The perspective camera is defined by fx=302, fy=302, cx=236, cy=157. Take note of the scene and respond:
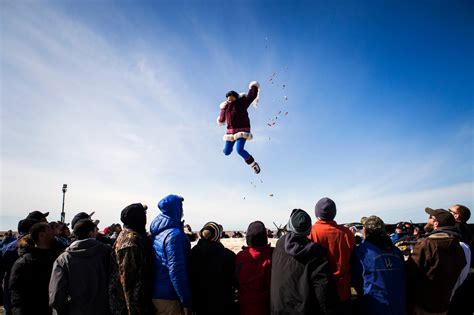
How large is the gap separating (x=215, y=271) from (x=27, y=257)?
2.62 m

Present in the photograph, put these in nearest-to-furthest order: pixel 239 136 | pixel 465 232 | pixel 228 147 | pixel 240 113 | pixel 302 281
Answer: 1. pixel 302 281
2. pixel 465 232
3. pixel 239 136
4. pixel 240 113
5. pixel 228 147

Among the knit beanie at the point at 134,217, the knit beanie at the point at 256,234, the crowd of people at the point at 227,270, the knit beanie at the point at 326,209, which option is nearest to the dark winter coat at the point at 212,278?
the crowd of people at the point at 227,270

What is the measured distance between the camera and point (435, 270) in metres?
4.00

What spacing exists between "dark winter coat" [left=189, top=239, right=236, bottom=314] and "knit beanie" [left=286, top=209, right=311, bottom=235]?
945 millimetres

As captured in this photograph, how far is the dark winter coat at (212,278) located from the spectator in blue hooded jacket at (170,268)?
174 mm

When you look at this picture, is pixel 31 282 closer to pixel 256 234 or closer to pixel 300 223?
pixel 256 234

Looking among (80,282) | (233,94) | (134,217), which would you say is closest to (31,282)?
(80,282)

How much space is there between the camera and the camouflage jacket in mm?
3695

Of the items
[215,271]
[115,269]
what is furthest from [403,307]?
[115,269]

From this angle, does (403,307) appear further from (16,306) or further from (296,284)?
(16,306)

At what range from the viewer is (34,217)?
557cm

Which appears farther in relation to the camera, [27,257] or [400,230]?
[400,230]

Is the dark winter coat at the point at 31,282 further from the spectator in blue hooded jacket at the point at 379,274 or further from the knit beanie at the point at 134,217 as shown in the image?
the spectator in blue hooded jacket at the point at 379,274

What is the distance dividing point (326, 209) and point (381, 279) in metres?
1.05
